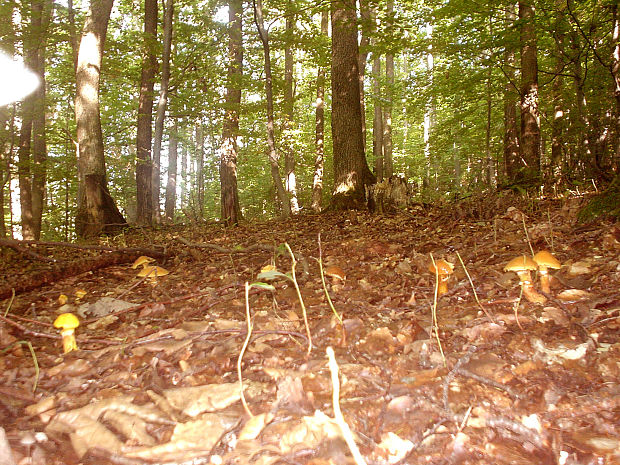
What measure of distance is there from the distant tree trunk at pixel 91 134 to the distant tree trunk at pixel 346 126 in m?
5.13

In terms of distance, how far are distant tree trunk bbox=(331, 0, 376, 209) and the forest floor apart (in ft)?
13.3

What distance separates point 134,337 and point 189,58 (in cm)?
1073

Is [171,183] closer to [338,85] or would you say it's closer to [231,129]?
[231,129]

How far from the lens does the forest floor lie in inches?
52.5

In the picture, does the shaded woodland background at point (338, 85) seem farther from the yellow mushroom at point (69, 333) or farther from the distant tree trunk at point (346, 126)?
the yellow mushroom at point (69, 333)

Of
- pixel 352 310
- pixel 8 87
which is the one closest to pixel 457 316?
pixel 352 310

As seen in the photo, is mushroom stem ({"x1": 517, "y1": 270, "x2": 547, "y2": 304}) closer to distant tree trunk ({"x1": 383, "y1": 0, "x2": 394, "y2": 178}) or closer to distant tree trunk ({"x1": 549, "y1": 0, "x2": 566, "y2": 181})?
distant tree trunk ({"x1": 549, "y1": 0, "x2": 566, "y2": 181})

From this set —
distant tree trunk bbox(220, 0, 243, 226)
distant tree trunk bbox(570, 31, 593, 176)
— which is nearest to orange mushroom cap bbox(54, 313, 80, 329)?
distant tree trunk bbox(570, 31, 593, 176)

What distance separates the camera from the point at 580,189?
17.6 feet

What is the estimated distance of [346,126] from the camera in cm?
759

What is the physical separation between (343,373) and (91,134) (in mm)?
8769

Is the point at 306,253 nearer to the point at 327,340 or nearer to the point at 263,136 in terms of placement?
the point at 327,340

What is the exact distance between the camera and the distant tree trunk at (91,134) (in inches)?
317

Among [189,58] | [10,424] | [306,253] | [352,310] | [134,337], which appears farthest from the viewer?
[189,58]
